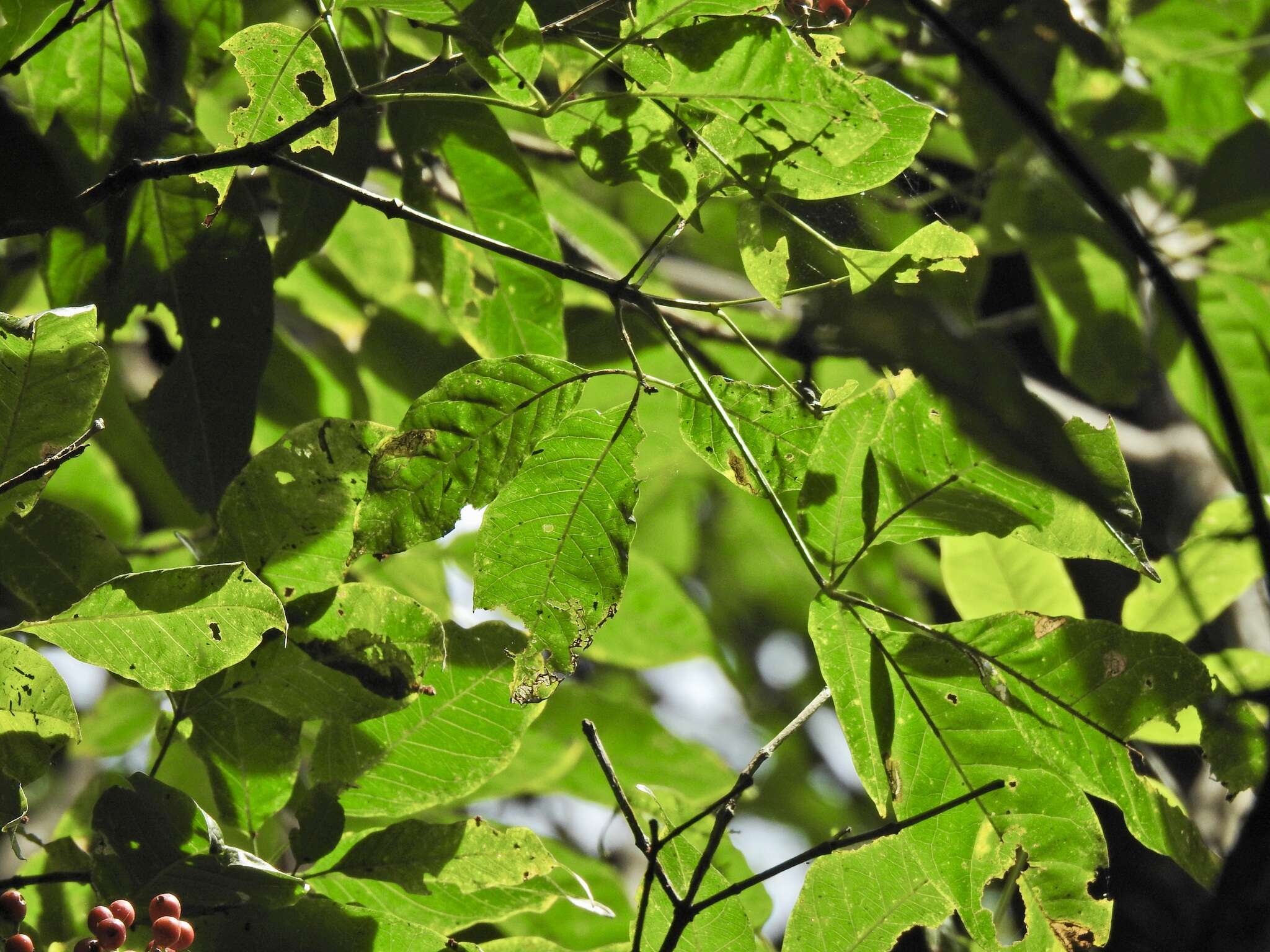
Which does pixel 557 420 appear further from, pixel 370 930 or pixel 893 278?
pixel 370 930

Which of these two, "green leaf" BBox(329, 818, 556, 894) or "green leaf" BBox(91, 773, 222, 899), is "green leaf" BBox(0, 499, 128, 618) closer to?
"green leaf" BBox(91, 773, 222, 899)

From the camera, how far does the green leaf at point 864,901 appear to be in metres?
0.75

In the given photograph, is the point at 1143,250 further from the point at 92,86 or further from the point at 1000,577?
the point at 92,86

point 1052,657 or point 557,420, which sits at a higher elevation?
point 557,420

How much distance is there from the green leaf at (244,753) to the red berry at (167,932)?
146mm

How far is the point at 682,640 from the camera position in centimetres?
137

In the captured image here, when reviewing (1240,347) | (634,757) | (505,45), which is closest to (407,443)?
(505,45)

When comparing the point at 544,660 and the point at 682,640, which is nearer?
the point at 544,660

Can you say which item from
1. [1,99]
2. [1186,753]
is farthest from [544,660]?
[1186,753]

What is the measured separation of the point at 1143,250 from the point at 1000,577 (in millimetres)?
426

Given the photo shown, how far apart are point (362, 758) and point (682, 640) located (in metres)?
0.62

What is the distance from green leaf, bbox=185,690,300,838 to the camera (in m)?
0.79

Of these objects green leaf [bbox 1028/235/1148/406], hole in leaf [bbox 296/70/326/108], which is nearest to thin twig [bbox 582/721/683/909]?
hole in leaf [bbox 296/70/326/108]

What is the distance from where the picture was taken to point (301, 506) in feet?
2.56
